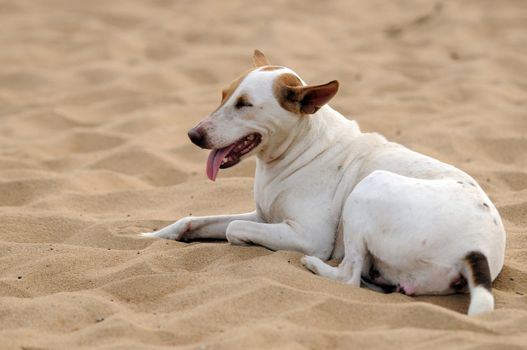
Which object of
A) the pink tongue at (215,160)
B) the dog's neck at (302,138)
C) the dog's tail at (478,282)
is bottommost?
the dog's tail at (478,282)

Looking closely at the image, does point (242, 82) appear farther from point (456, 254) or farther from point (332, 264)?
point (456, 254)

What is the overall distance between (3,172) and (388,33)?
19.7ft

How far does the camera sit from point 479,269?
4.48 meters

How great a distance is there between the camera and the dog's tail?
430 centimetres

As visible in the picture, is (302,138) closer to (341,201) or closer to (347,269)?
(341,201)

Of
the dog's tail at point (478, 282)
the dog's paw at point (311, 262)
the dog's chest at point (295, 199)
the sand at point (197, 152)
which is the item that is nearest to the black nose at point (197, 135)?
the dog's chest at point (295, 199)

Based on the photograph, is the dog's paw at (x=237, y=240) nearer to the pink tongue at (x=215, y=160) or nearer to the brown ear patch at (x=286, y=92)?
the pink tongue at (x=215, y=160)

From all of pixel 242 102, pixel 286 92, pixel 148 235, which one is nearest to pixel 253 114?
pixel 242 102

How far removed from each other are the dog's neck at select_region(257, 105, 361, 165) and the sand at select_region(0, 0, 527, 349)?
23.6 inches

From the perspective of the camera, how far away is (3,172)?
7.31 meters

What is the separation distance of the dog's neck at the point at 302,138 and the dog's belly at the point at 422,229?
0.69 meters

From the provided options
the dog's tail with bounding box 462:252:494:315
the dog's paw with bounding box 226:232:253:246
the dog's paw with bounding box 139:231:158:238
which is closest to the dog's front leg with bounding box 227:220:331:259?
the dog's paw with bounding box 226:232:253:246

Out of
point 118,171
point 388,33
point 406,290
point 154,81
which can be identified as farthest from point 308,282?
point 388,33

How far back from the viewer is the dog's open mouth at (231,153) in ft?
17.8
